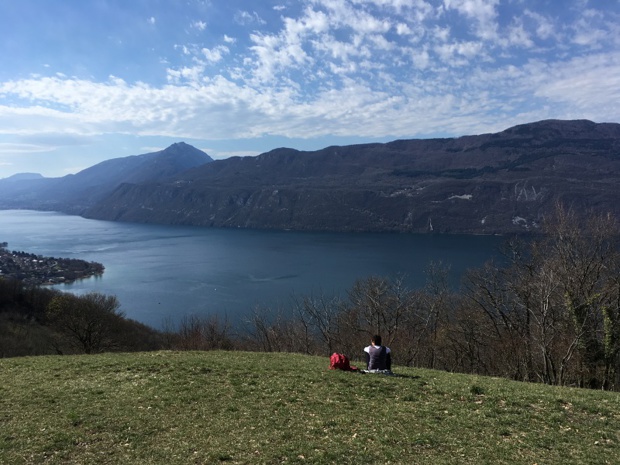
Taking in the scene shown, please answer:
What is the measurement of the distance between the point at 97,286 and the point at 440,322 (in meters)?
81.7

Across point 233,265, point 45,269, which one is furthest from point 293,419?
point 45,269

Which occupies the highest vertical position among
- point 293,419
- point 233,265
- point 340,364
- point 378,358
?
point 293,419

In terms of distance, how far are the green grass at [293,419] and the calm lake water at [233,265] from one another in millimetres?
53491

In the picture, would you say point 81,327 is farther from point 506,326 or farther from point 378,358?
point 506,326

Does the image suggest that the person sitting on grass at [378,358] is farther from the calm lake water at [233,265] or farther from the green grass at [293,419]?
the calm lake water at [233,265]

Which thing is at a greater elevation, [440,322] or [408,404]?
[408,404]

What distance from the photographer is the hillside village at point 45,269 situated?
96.8 m

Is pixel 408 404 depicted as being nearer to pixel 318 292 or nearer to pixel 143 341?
pixel 143 341

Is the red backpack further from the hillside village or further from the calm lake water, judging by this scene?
the hillside village

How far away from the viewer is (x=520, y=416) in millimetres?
9602

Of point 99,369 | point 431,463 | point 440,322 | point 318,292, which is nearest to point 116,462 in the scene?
point 431,463

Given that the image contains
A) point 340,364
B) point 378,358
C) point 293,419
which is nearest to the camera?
point 293,419

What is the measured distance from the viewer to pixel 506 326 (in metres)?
26.5

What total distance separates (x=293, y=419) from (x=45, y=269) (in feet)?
384
